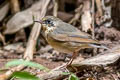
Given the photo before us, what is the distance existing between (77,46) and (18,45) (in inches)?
91.1

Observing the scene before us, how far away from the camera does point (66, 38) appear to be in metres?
4.76

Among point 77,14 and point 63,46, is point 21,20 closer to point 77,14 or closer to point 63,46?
point 77,14

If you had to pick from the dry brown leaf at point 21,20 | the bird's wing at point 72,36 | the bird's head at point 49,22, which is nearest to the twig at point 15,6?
the dry brown leaf at point 21,20

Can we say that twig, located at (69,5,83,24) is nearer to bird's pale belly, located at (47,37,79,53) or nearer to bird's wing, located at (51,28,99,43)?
bird's wing, located at (51,28,99,43)

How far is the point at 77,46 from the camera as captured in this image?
4.74m

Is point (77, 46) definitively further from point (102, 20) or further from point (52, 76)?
point (102, 20)

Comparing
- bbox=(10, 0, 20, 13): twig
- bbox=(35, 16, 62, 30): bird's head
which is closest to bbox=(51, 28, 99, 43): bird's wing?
bbox=(35, 16, 62, 30): bird's head

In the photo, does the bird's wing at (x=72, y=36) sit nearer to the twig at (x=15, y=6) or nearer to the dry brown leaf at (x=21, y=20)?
the dry brown leaf at (x=21, y=20)

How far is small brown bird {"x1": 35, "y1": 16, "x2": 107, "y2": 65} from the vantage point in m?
4.62

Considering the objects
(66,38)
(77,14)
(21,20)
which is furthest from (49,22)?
(21,20)

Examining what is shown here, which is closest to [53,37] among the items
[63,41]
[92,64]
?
[63,41]

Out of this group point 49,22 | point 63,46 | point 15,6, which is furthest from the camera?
point 15,6

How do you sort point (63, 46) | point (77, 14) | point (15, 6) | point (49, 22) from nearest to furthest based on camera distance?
1. point (63, 46)
2. point (49, 22)
3. point (77, 14)
4. point (15, 6)

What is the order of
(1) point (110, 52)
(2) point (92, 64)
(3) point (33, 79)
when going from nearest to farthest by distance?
(3) point (33, 79) < (2) point (92, 64) < (1) point (110, 52)
